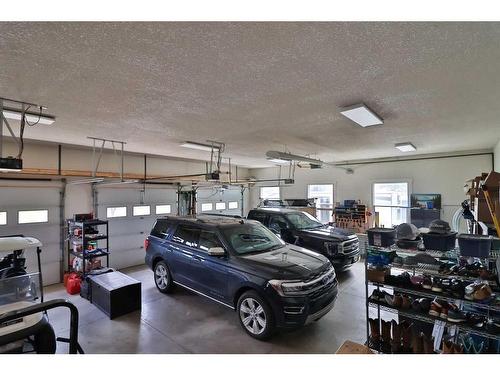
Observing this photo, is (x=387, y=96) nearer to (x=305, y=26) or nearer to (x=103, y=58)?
(x=305, y=26)

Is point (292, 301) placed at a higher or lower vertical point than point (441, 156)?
lower

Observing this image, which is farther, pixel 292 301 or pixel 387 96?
pixel 292 301

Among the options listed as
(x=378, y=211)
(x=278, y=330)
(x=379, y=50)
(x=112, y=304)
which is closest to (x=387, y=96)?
(x=379, y=50)

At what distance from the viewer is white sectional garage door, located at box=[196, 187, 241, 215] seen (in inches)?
368

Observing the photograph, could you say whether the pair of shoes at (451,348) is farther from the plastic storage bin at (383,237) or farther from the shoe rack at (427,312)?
the plastic storage bin at (383,237)

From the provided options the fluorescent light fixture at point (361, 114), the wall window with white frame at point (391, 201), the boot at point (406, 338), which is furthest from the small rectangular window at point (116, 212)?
the wall window with white frame at point (391, 201)

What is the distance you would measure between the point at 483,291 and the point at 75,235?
22.4 feet

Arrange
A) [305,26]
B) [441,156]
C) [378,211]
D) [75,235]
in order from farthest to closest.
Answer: [378,211] → [441,156] → [75,235] → [305,26]

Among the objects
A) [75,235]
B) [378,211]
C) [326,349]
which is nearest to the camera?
[326,349]

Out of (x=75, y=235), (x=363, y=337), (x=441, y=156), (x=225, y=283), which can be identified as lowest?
(x=363, y=337)

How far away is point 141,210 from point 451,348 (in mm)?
7378

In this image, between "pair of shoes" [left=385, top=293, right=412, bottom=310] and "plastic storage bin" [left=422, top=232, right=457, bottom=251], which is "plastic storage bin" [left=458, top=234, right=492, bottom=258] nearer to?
"plastic storage bin" [left=422, top=232, right=457, bottom=251]

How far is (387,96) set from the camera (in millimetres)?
2768

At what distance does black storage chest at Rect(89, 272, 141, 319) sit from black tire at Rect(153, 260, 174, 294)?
2.21 ft
